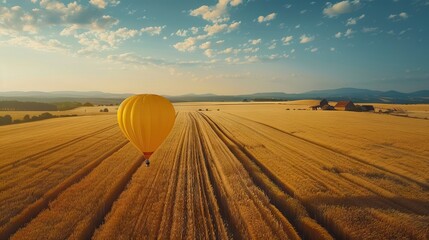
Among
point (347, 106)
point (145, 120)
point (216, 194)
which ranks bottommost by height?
point (216, 194)

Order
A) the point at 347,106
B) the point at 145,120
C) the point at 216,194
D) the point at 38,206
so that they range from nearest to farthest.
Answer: the point at 38,206 < the point at 216,194 < the point at 145,120 < the point at 347,106

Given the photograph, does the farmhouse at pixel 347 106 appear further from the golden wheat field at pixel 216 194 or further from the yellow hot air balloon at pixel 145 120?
the yellow hot air balloon at pixel 145 120

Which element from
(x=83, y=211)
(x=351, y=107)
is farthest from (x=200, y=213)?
(x=351, y=107)

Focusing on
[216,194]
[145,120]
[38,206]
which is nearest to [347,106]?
[145,120]

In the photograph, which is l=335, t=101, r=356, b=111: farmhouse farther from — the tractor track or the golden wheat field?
the tractor track

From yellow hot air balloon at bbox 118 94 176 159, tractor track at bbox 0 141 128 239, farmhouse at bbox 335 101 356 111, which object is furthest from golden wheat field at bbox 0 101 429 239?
farmhouse at bbox 335 101 356 111

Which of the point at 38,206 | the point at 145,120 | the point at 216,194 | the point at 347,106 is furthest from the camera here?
the point at 347,106

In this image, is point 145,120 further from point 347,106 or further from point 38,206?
point 347,106
